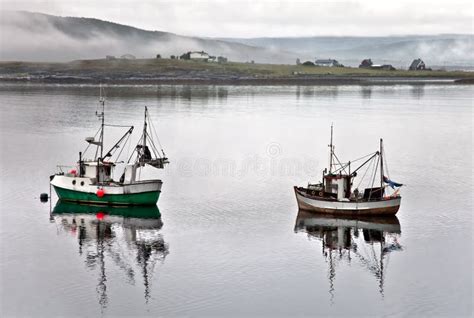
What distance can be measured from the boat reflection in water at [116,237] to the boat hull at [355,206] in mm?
9181

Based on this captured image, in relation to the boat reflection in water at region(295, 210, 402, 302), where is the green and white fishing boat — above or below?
above

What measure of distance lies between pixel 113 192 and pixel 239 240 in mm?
10347

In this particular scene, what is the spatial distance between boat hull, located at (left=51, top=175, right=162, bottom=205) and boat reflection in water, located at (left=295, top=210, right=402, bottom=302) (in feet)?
29.4

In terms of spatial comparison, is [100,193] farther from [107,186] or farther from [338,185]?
[338,185]

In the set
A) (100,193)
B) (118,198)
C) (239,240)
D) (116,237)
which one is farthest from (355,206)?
(100,193)

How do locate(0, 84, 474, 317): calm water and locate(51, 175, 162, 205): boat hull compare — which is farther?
locate(51, 175, 162, 205): boat hull

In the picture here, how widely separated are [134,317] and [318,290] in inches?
323

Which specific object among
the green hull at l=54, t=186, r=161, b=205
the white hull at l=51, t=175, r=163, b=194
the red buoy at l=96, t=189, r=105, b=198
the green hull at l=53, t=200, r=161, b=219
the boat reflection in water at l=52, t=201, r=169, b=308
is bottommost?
the boat reflection in water at l=52, t=201, r=169, b=308

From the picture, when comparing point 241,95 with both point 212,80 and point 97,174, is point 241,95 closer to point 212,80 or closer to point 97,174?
point 212,80

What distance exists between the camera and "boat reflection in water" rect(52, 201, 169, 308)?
38344 mm

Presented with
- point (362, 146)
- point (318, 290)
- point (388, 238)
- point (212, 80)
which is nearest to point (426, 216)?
point (388, 238)

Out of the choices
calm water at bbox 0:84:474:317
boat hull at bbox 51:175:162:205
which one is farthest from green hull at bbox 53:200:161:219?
boat hull at bbox 51:175:162:205

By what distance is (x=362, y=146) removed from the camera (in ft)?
255

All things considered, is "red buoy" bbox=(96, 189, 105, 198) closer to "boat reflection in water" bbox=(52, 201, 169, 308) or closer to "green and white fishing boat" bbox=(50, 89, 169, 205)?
"green and white fishing boat" bbox=(50, 89, 169, 205)
